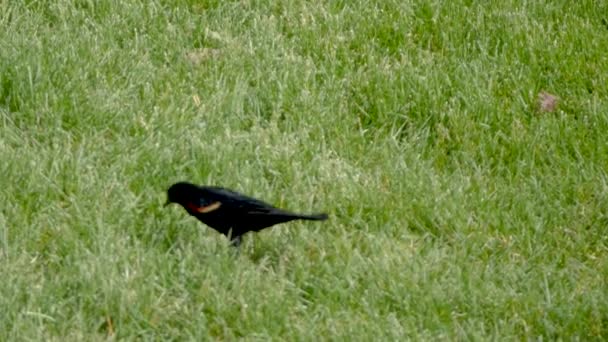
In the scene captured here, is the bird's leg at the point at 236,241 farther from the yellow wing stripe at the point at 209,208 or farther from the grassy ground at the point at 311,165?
the yellow wing stripe at the point at 209,208

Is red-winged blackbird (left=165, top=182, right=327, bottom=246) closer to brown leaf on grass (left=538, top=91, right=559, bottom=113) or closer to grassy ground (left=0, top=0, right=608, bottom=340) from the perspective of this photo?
grassy ground (left=0, top=0, right=608, bottom=340)

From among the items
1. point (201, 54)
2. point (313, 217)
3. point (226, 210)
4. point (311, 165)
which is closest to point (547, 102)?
point (311, 165)

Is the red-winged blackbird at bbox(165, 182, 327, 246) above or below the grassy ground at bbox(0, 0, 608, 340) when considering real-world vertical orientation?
above

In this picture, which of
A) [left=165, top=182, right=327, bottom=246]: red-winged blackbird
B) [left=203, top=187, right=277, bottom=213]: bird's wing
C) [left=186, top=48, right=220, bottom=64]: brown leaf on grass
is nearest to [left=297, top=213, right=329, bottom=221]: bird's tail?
[left=165, top=182, right=327, bottom=246]: red-winged blackbird

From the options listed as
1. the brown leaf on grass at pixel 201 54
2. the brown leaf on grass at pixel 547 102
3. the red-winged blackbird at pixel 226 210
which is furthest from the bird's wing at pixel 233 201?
the brown leaf on grass at pixel 547 102

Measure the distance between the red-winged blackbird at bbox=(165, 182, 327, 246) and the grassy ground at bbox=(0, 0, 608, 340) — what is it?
0.38 feet

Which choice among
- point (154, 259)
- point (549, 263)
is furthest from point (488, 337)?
point (154, 259)

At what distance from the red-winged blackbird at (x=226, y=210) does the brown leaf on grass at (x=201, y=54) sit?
1880 mm

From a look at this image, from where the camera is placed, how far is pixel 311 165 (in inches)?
258

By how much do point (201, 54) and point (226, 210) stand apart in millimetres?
2094

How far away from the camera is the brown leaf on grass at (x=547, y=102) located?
7363 millimetres

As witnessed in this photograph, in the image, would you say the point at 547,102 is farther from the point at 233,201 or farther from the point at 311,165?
the point at 233,201

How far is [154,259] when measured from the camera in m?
5.61

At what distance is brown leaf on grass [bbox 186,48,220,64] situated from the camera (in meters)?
7.56
